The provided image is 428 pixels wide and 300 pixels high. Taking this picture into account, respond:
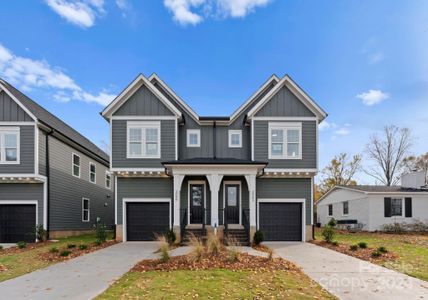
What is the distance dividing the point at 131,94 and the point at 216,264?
36.6 ft

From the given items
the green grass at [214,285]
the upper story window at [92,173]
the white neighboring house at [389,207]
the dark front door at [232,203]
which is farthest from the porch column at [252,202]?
the upper story window at [92,173]

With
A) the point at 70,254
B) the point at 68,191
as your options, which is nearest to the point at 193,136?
the point at 68,191

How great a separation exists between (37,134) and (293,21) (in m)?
14.6

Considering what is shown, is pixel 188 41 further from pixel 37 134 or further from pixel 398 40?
pixel 398 40

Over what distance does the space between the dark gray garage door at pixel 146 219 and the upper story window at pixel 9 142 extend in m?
6.45

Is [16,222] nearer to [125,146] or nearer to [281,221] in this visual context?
[125,146]

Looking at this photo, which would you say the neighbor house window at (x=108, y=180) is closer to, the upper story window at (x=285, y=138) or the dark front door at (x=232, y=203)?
the dark front door at (x=232, y=203)

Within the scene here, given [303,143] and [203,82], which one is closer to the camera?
[303,143]

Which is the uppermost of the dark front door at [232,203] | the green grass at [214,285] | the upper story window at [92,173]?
the upper story window at [92,173]

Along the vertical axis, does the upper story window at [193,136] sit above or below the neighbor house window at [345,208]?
above

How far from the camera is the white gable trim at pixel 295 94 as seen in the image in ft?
56.7

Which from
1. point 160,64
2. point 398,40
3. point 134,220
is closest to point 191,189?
point 134,220

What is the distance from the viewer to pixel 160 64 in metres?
20.6

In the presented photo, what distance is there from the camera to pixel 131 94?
1736 cm
